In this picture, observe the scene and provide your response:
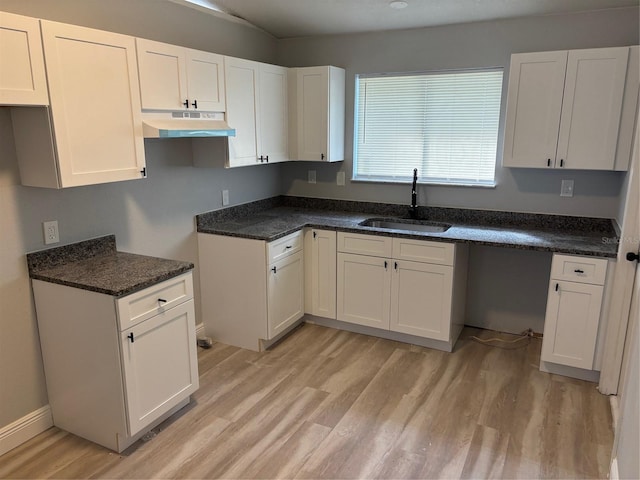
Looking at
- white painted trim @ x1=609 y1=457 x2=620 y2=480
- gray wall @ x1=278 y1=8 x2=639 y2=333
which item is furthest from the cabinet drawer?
white painted trim @ x1=609 y1=457 x2=620 y2=480

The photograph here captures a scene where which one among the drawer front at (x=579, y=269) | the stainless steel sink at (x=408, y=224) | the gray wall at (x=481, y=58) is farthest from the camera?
the stainless steel sink at (x=408, y=224)

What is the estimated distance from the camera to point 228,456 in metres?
2.34

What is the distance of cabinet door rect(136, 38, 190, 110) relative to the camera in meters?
2.52

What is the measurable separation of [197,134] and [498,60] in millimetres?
2224

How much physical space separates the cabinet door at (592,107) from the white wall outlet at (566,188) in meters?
0.31

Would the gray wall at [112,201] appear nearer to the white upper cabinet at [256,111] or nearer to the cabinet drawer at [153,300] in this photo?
the white upper cabinet at [256,111]

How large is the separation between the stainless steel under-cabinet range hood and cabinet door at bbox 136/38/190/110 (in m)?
0.05

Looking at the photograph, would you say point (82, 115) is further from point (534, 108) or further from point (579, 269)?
point (579, 269)

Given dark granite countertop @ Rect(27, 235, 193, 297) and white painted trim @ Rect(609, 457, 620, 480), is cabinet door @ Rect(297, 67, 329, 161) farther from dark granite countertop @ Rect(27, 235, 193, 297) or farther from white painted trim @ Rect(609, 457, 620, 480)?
white painted trim @ Rect(609, 457, 620, 480)

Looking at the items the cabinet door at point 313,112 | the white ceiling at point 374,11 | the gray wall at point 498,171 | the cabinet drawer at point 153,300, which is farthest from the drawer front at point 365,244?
the white ceiling at point 374,11

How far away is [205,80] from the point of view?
2963mm

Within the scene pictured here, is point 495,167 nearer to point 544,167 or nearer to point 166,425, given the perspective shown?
point 544,167

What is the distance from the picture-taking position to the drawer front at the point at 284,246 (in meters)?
3.27

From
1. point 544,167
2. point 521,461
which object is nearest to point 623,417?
point 521,461
